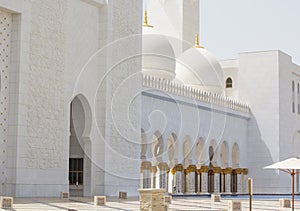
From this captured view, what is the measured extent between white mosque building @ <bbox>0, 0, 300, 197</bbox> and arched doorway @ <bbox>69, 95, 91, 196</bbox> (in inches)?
1.0

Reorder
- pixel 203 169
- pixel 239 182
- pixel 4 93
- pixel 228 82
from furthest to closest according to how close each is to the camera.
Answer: pixel 228 82, pixel 239 182, pixel 203 169, pixel 4 93

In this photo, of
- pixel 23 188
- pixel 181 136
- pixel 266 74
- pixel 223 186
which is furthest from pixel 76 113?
pixel 266 74

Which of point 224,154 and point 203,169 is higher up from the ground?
point 224,154

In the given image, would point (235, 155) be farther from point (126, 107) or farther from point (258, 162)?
point (126, 107)

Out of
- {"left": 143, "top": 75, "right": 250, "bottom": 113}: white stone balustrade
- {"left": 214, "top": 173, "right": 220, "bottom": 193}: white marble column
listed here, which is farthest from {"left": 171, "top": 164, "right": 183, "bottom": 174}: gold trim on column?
{"left": 214, "top": 173, "right": 220, "bottom": 193}: white marble column

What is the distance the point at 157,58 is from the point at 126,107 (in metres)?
5.45

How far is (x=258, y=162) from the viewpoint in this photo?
25.8 m

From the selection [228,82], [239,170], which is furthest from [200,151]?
[228,82]

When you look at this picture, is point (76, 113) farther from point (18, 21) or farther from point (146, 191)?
point (146, 191)

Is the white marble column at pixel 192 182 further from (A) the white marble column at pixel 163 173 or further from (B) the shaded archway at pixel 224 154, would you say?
(B) the shaded archway at pixel 224 154

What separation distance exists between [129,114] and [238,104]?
949 centimetres

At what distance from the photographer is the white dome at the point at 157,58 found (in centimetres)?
2164

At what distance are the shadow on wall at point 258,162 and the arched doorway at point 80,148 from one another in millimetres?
11281

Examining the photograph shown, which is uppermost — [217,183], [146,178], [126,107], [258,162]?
[126,107]
